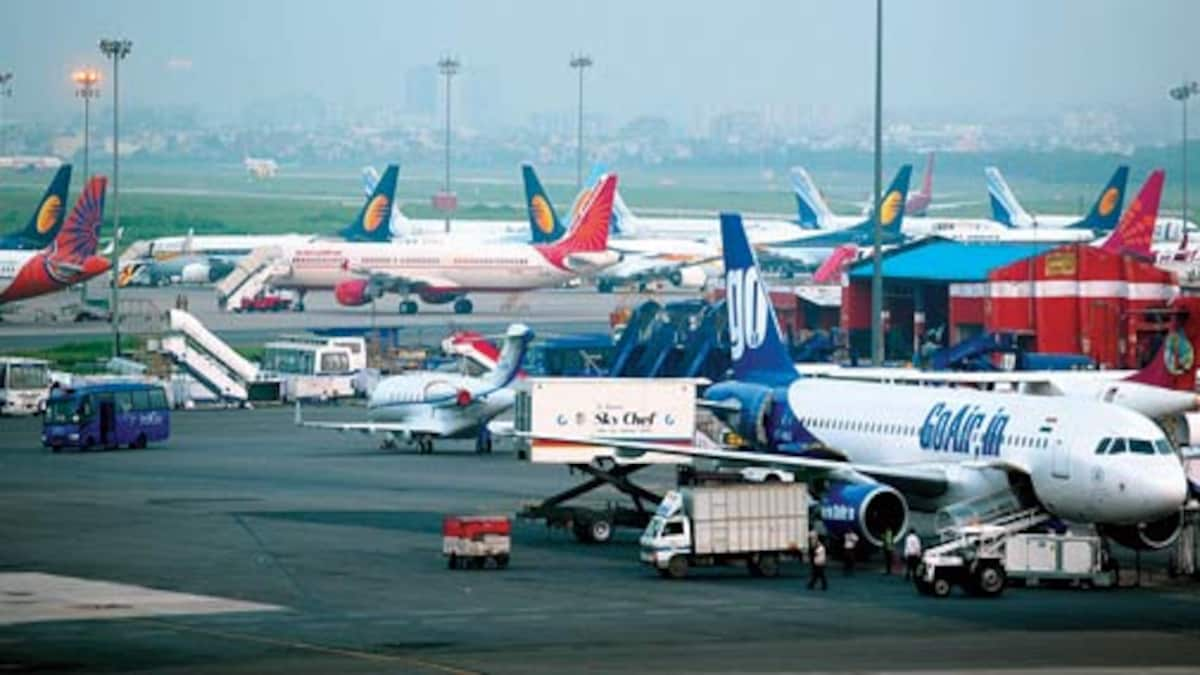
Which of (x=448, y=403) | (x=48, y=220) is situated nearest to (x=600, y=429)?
(x=448, y=403)

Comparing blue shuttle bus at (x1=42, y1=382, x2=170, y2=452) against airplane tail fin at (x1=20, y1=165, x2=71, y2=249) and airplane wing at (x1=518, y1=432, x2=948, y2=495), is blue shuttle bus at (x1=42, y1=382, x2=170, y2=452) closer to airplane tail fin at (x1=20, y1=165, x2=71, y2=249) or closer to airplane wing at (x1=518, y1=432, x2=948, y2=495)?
airplane wing at (x1=518, y1=432, x2=948, y2=495)

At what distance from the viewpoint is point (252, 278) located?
175 metres

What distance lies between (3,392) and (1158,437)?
69355 mm

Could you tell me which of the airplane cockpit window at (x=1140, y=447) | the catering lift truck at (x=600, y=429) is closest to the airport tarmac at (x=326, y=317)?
the catering lift truck at (x=600, y=429)

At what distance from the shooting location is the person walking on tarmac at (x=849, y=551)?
58.6 meters

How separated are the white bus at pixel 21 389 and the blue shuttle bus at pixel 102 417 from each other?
1772cm

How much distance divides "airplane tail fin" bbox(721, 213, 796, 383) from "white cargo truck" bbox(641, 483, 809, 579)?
11281 millimetres

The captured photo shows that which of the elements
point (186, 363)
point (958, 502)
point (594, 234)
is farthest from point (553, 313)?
point (958, 502)

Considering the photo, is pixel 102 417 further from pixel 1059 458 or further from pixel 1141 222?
pixel 1141 222

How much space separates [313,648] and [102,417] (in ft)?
171

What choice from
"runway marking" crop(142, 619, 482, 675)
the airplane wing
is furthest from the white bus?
"runway marking" crop(142, 619, 482, 675)

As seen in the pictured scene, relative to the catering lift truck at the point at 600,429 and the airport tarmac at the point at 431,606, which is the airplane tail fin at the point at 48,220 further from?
the catering lift truck at the point at 600,429

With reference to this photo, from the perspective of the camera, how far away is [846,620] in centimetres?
5031

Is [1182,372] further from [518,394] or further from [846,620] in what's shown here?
[846,620]
